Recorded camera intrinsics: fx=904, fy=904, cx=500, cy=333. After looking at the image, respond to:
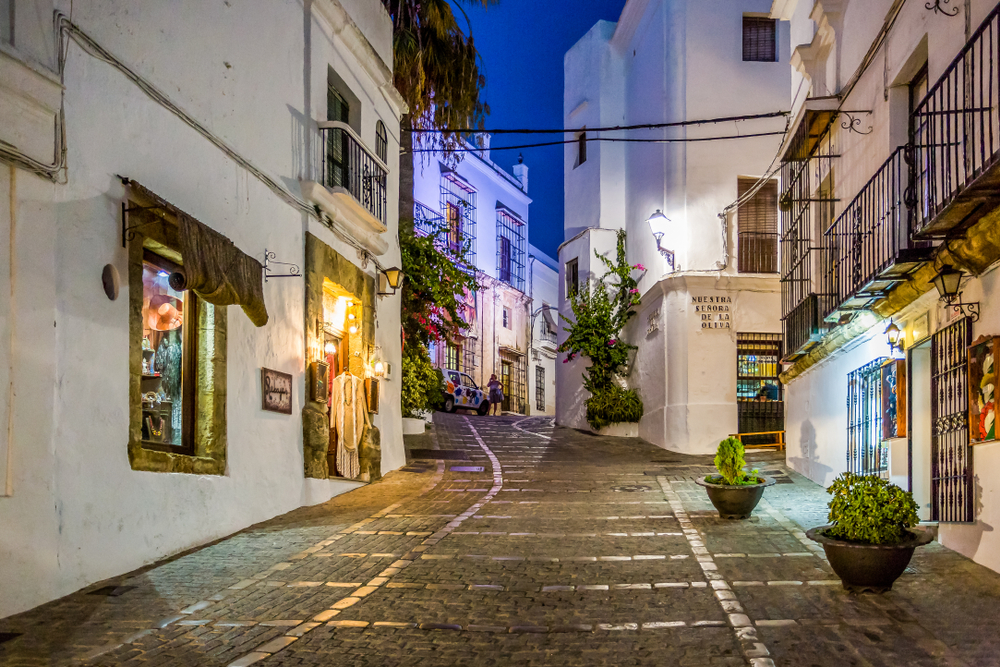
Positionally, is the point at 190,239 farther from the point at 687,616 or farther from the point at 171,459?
the point at 687,616

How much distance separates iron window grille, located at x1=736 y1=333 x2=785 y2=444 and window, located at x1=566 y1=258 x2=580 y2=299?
6029 millimetres

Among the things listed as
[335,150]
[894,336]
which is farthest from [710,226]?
[894,336]


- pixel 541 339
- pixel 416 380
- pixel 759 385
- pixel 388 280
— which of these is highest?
pixel 388 280

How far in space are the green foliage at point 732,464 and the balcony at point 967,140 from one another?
130 inches

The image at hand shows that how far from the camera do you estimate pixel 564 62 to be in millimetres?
27781

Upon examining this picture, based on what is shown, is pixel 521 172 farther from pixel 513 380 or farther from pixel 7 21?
pixel 7 21

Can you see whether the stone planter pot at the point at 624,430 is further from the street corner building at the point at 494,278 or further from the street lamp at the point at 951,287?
the street lamp at the point at 951,287

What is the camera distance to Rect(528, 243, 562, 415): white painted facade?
1566 inches

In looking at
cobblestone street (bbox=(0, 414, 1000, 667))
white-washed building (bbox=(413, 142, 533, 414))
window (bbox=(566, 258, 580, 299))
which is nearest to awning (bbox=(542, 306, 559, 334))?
white-washed building (bbox=(413, 142, 533, 414))

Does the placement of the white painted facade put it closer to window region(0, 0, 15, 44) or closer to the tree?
the tree

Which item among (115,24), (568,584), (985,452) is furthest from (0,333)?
(985,452)

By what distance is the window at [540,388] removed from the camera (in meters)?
40.2

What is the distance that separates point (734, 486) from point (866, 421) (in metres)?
2.27

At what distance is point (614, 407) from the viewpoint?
73.1 ft
